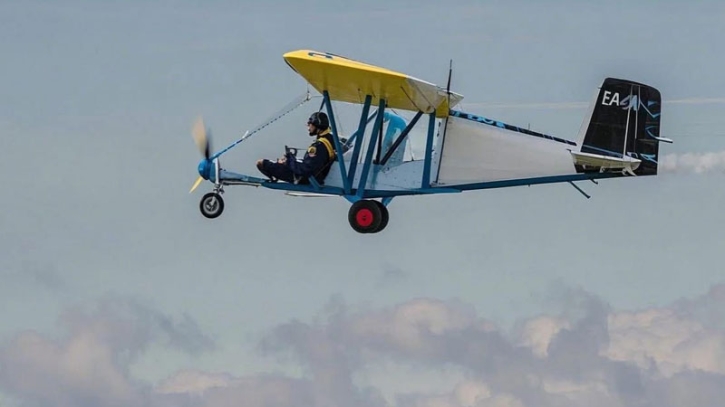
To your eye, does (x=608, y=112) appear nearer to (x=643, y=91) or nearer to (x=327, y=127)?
(x=643, y=91)

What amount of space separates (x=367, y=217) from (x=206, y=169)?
327 centimetres

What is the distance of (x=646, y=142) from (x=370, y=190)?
204 inches

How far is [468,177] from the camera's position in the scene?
60.3 meters

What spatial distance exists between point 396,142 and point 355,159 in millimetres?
826

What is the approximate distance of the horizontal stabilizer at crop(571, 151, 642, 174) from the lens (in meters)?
59.9

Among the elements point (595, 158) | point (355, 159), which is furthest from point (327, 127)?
point (595, 158)

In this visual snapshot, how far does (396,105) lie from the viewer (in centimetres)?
6022

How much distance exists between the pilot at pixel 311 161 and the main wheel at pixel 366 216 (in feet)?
2.90

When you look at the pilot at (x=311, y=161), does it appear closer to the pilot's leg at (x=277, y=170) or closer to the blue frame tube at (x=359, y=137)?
the pilot's leg at (x=277, y=170)

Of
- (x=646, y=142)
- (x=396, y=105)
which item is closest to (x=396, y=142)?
(x=396, y=105)

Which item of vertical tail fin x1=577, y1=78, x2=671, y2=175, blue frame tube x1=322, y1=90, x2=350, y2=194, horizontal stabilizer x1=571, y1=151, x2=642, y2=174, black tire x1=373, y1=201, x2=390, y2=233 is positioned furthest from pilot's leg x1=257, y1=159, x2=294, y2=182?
vertical tail fin x1=577, y1=78, x2=671, y2=175

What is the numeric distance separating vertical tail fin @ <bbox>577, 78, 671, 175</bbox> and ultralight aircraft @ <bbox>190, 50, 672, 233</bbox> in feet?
0.06

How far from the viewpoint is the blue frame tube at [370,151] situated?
197 feet

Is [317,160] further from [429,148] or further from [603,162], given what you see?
[603,162]
